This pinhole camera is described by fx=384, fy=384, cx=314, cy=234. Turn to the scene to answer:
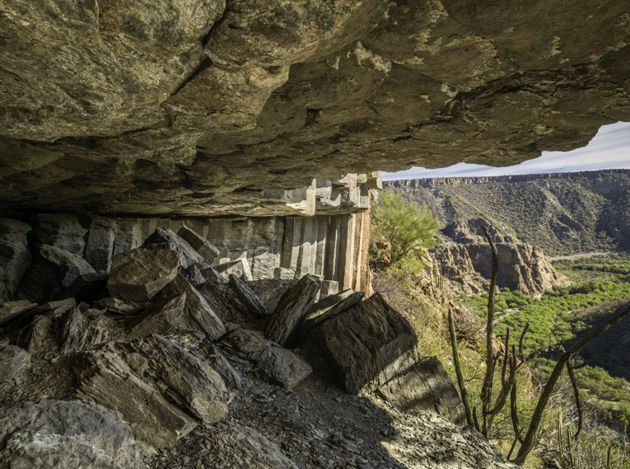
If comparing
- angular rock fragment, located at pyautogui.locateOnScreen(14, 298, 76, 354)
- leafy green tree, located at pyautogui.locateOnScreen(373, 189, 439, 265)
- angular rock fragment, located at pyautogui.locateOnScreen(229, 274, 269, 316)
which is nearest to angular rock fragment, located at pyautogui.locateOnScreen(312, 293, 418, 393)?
angular rock fragment, located at pyautogui.locateOnScreen(229, 274, 269, 316)

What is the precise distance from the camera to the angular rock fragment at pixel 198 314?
3.58 metres

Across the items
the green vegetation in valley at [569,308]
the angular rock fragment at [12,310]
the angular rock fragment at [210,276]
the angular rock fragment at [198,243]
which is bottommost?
the green vegetation in valley at [569,308]

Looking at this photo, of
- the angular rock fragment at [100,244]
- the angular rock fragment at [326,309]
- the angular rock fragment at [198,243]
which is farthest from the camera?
the angular rock fragment at [100,244]

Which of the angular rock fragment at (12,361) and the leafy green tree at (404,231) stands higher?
the leafy green tree at (404,231)

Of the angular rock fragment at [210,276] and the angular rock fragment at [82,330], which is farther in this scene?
the angular rock fragment at [210,276]

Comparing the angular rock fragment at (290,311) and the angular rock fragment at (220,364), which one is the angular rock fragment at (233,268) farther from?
the angular rock fragment at (220,364)

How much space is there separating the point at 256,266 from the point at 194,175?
19.4 feet

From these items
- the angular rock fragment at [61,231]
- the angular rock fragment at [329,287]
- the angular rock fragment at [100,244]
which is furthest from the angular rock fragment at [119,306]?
the angular rock fragment at [329,287]

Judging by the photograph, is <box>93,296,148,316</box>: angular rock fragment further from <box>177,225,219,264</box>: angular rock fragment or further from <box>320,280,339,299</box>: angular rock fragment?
<box>320,280,339,299</box>: angular rock fragment

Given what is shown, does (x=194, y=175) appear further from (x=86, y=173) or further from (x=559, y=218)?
(x=559, y=218)

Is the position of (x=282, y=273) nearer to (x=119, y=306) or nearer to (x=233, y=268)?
(x=233, y=268)

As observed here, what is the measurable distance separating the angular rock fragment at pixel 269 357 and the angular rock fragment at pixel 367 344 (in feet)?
1.08

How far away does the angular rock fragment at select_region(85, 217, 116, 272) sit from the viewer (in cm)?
737

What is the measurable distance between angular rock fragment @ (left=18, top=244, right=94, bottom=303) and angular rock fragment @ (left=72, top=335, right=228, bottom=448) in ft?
10.1
